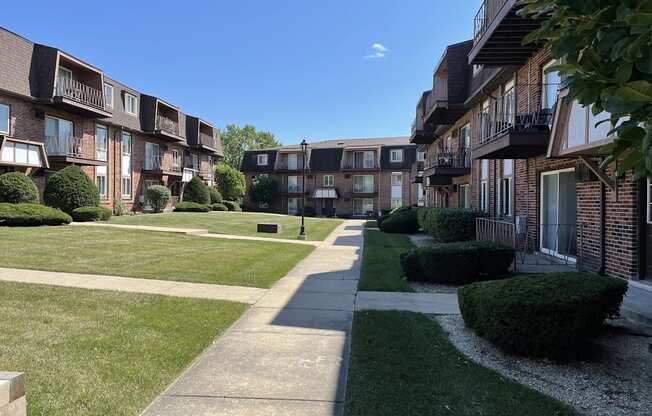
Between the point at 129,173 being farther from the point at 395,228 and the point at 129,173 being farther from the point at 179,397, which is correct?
the point at 179,397

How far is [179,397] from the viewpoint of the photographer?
12.7ft

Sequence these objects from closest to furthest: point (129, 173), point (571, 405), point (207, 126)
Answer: point (571, 405) → point (129, 173) → point (207, 126)

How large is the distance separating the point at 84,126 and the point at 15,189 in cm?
944

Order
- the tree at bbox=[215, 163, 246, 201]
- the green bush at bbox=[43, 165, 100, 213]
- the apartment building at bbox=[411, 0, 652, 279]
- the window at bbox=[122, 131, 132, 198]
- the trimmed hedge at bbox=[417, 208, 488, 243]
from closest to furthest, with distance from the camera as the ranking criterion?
1. the apartment building at bbox=[411, 0, 652, 279]
2. the trimmed hedge at bbox=[417, 208, 488, 243]
3. the green bush at bbox=[43, 165, 100, 213]
4. the window at bbox=[122, 131, 132, 198]
5. the tree at bbox=[215, 163, 246, 201]

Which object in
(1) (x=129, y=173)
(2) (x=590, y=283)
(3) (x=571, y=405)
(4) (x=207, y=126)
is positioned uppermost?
(4) (x=207, y=126)

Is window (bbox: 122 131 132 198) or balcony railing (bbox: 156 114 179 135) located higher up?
balcony railing (bbox: 156 114 179 135)

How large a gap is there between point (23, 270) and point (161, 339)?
5565 mm

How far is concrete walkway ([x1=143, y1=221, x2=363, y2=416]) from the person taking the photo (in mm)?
3746

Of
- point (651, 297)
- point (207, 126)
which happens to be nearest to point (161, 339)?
point (651, 297)

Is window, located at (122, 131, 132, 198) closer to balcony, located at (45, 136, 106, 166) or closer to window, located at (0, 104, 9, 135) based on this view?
balcony, located at (45, 136, 106, 166)

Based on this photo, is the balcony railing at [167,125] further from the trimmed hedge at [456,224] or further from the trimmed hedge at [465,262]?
the trimmed hedge at [465,262]

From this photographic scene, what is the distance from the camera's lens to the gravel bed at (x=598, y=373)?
12.9 ft

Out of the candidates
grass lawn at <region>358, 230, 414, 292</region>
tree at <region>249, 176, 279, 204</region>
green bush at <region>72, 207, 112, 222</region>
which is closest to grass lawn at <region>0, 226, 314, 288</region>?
grass lawn at <region>358, 230, 414, 292</region>

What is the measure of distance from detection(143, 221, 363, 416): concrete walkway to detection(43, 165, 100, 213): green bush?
17.0 metres
